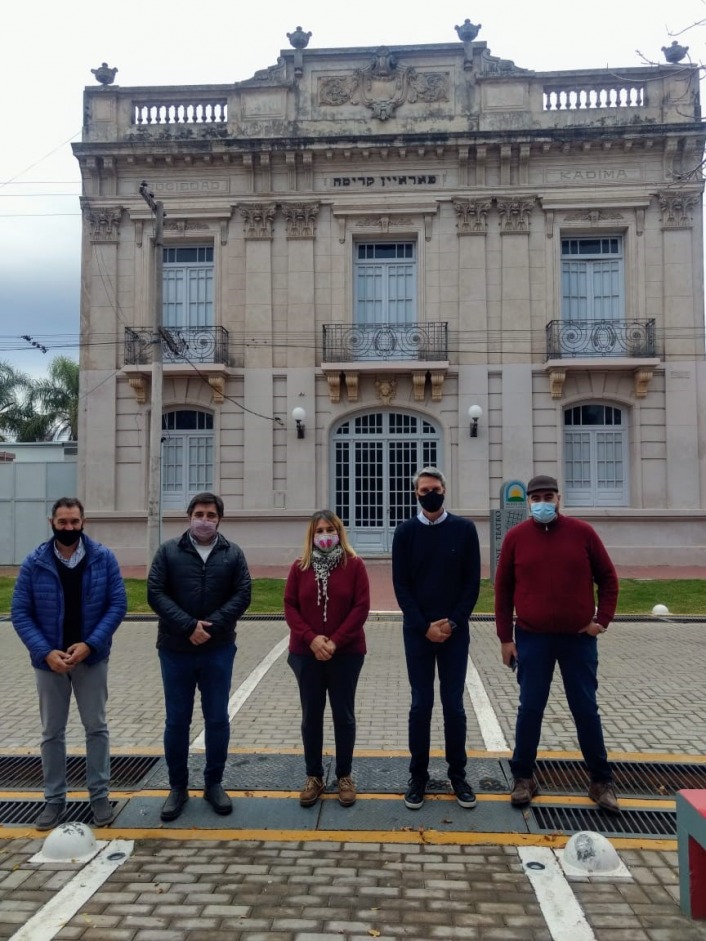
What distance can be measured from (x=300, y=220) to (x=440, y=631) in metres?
16.8

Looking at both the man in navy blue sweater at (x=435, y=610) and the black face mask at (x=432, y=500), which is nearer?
the man in navy blue sweater at (x=435, y=610)

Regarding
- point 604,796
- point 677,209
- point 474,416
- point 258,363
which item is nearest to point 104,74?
point 258,363

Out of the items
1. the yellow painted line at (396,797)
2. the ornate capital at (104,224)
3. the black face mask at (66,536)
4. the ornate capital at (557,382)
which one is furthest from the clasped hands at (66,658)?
the ornate capital at (104,224)

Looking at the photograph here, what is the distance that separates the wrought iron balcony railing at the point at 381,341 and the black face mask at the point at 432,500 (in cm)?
1451

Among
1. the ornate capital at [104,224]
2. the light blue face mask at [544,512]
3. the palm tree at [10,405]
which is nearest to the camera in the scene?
the light blue face mask at [544,512]

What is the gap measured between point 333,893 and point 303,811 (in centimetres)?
93

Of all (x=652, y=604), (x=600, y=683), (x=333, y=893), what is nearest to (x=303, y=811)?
(x=333, y=893)

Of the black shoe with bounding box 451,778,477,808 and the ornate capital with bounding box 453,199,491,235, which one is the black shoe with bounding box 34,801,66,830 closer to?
the black shoe with bounding box 451,778,477,808

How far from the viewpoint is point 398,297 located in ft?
64.5

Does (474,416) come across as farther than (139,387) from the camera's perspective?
No

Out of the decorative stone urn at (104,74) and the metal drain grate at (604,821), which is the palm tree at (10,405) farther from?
the metal drain grate at (604,821)

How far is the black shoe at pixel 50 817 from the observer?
4.27 meters

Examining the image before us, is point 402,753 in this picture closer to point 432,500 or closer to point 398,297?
point 432,500

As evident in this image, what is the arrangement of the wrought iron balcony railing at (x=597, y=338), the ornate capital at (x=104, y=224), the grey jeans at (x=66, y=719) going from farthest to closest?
the ornate capital at (x=104, y=224)
the wrought iron balcony railing at (x=597, y=338)
the grey jeans at (x=66, y=719)
